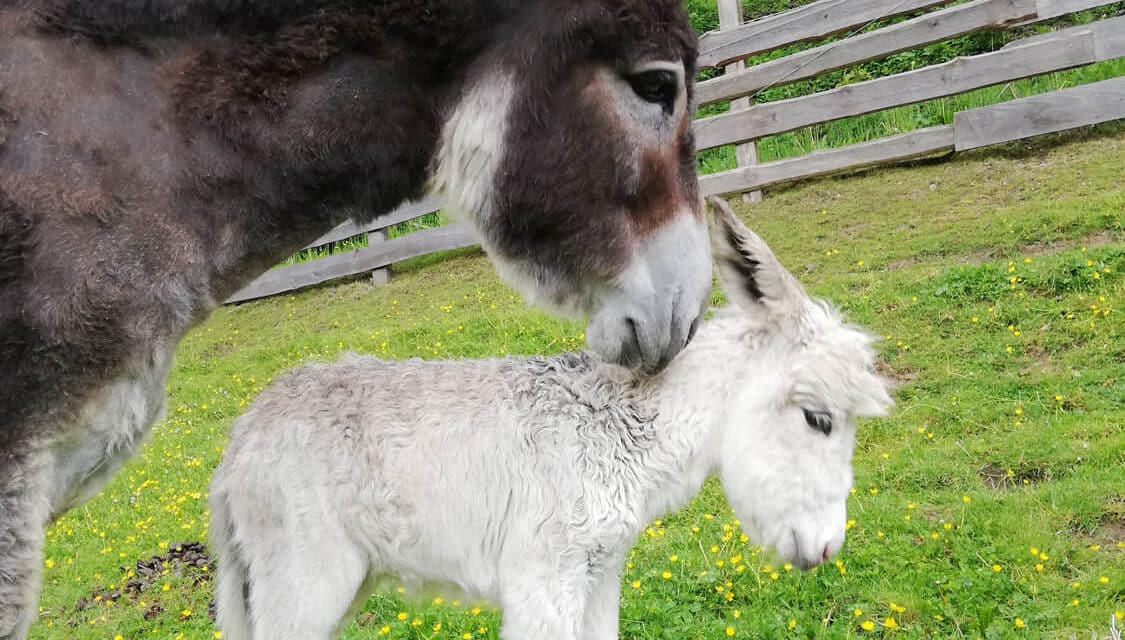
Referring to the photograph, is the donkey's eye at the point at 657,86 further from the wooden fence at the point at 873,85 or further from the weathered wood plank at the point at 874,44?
the weathered wood plank at the point at 874,44

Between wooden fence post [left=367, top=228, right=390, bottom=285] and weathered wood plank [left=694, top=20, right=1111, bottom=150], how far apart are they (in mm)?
4457

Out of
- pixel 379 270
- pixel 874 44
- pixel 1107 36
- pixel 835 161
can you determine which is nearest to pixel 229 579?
pixel 835 161

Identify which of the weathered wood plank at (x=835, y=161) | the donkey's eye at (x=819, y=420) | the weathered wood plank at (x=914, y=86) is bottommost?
the weathered wood plank at (x=835, y=161)

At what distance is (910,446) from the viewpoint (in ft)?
16.6

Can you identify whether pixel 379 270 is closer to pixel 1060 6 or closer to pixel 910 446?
pixel 910 446

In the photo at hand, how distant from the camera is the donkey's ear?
9.71 feet

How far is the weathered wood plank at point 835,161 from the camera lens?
357 inches

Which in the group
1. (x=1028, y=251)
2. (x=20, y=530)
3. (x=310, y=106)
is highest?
(x=310, y=106)

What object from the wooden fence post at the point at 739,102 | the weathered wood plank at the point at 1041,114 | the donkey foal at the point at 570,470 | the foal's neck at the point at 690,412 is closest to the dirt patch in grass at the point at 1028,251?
the weathered wood plank at the point at 1041,114

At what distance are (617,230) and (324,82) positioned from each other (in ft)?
1.88

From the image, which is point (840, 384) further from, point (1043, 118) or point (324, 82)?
point (1043, 118)

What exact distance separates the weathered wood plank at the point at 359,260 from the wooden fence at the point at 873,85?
0.02 metres

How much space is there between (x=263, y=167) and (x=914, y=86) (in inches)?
369

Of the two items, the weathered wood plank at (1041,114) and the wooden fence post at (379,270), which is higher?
the weathered wood plank at (1041,114)
